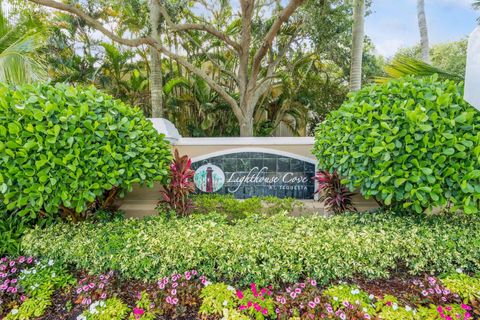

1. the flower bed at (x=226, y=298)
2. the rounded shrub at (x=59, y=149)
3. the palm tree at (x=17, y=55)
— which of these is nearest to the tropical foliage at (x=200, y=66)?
the palm tree at (x=17, y=55)

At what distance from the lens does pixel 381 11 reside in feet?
24.2

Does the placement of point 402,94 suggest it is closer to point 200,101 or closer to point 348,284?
point 348,284

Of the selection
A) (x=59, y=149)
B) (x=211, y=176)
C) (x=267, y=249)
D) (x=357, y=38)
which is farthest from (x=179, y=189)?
(x=357, y=38)

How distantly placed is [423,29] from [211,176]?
23.3 feet

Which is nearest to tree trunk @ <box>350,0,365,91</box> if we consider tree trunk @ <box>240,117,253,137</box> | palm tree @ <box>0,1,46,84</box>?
tree trunk @ <box>240,117,253,137</box>

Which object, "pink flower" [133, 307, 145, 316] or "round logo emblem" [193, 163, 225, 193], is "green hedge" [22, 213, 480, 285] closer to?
"pink flower" [133, 307, 145, 316]

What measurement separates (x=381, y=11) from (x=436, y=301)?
7194 mm

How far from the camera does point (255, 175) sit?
218 inches

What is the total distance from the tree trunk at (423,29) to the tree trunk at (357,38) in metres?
2.09

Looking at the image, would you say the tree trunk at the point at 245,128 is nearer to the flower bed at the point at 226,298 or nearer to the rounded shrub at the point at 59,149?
the rounded shrub at the point at 59,149

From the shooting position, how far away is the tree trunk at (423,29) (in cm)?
752

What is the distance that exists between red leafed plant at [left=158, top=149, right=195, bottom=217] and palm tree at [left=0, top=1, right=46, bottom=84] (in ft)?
13.0

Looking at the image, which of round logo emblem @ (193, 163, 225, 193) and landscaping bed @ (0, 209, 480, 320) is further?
round logo emblem @ (193, 163, 225, 193)

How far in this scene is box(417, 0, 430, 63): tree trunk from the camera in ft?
24.7
